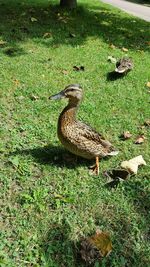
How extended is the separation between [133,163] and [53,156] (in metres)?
1.01

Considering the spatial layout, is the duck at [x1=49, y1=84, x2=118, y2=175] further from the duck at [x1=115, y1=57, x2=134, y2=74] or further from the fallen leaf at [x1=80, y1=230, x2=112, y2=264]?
the duck at [x1=115, y1=57, x2=134, y2=74]

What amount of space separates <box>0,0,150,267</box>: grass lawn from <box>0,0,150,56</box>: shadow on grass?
49 millimetres

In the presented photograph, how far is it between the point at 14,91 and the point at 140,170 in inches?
108

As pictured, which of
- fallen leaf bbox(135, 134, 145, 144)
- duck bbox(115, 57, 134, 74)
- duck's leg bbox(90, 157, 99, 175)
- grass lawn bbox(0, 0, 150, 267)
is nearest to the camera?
grass lawn bbox(0, 0, 150, 267)

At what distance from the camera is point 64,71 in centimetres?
779

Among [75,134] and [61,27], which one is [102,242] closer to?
[75,134]

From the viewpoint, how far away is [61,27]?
10.3 metres

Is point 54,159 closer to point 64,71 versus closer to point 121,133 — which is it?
point 121,133

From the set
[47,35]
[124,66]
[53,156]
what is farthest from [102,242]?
[47,35]

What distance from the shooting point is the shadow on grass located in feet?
30.8

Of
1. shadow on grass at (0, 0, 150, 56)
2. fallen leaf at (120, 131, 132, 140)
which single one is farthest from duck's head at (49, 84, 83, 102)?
shadow on grass at (0, 0, 150, 56)

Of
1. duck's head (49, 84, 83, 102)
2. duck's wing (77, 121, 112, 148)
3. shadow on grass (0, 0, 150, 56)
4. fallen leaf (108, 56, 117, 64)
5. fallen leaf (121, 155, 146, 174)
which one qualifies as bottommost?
shadow on grass (0, 0, 150, 56)

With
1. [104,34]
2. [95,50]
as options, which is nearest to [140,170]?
[95,50]

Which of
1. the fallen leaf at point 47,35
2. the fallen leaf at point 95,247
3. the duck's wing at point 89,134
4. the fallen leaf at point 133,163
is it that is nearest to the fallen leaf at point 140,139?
the fallen leaf at point 133,163
